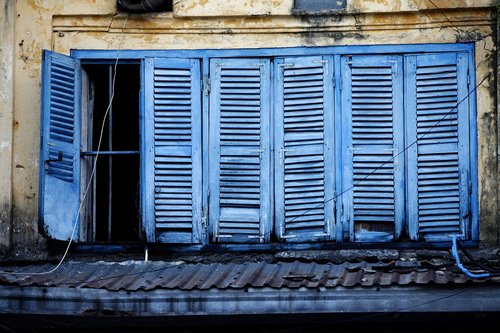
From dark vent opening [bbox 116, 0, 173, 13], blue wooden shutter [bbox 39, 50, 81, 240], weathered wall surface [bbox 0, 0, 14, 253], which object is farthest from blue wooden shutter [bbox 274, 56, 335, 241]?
weathered wall surface [bbox 0, 0, 14, 253]

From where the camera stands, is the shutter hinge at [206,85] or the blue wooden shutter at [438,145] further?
the shutter hinge at [206,85]

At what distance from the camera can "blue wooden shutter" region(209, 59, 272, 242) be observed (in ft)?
32.3

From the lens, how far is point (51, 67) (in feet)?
32.3

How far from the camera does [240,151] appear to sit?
9.91 metres

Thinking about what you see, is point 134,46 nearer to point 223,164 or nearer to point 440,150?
point 223,164

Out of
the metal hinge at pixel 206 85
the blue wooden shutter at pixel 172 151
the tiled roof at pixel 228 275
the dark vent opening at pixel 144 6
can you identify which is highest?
the dark vent opening at pixel 144 6

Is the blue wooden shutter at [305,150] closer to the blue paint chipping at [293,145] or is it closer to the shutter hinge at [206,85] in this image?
the blue paint chipping at [293,145]

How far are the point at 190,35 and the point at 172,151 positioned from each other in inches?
42.9

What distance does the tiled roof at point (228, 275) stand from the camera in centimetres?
862

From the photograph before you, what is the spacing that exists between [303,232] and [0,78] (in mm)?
3115

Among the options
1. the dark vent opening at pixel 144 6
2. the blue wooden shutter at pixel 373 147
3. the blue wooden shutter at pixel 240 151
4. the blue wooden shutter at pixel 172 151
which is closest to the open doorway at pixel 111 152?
the blue wooden shutter at pixel 172 151

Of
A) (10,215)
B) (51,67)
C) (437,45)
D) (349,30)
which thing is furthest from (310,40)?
(10,215)

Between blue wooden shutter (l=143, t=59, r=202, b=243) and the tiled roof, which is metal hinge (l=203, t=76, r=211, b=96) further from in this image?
the tiled roof

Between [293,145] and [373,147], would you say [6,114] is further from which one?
[373,147]
